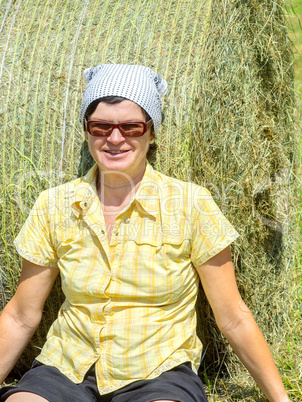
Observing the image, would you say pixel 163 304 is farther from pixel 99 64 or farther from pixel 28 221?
pixel 99 64

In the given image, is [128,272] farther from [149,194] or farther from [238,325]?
[238,325]

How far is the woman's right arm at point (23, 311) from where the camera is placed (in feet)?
7.02

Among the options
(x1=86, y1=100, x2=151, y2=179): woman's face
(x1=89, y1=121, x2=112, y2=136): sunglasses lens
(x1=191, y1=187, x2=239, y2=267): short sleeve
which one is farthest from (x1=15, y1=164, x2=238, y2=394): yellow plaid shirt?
(x1=89, y1=121, x2=112, y2=136): sunglasses lens

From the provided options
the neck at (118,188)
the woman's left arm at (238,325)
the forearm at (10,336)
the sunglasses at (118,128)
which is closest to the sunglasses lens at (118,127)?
the sunglasses at (118,128)

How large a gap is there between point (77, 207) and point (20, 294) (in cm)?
38

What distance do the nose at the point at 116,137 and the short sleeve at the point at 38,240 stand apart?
1.17 ft

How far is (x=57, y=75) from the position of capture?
7.75 feet

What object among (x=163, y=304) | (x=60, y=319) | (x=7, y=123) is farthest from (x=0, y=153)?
(x=163, y=304)

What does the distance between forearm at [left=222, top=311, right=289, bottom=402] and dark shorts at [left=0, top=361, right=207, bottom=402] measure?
0.20 meters

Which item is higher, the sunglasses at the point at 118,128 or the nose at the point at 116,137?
the sunglasses at the point at 118,128

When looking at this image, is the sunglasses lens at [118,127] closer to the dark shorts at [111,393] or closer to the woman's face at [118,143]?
the woman's face at [118,143]

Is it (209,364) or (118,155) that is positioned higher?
(118,155)

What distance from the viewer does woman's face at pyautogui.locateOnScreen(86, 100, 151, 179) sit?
6.59 ft

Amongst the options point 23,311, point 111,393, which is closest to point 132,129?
point 23,311
